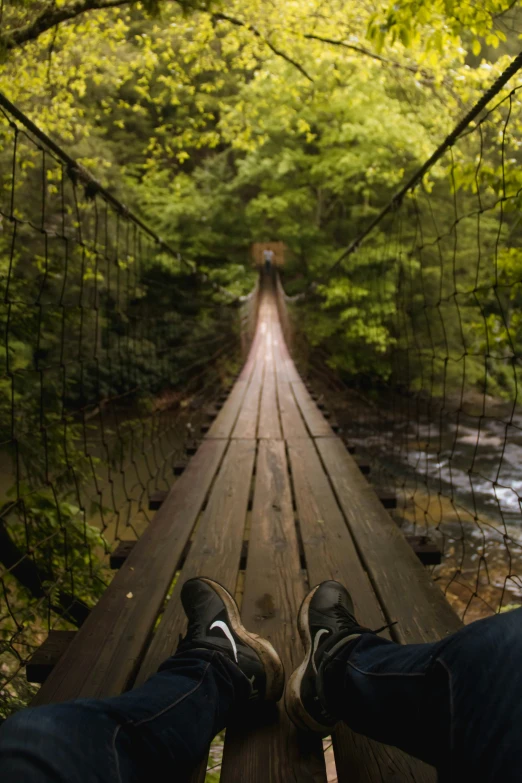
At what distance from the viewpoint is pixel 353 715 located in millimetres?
757

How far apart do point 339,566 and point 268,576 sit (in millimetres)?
198

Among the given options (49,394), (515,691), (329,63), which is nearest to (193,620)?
(515,691)

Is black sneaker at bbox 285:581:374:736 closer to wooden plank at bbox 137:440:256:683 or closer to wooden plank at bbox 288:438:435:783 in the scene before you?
wooden plank at bbox 288:438:435:783

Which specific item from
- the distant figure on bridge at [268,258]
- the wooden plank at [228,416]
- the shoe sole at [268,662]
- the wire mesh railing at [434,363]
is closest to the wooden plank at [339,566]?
the shoe sole at [268,662]

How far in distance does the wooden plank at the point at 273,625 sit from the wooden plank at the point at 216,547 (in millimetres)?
53

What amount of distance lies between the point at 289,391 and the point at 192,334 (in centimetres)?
501

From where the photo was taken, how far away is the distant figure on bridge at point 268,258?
72.7 ft

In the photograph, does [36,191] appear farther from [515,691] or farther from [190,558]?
[515,691]

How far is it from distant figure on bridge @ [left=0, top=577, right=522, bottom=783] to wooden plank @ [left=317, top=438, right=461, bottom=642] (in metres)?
0.25

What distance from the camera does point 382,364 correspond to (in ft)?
30.9

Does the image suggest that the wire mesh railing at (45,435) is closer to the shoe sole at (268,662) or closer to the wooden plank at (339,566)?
the shoe sole at (268,662)

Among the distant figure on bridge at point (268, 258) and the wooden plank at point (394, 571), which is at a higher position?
the distant figure on bridge at point (268, 258)

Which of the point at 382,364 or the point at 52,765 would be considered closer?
the point at 52,765

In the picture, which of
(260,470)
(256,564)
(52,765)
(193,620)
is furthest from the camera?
(260,470)
